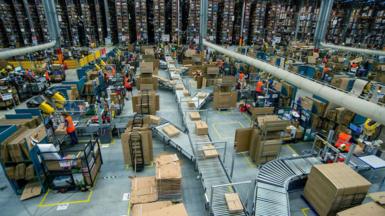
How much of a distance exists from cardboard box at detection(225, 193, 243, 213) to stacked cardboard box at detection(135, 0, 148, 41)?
106 feet

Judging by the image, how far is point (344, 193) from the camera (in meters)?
5.87

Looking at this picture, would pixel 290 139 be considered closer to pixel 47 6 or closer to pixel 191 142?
pixel 191 142

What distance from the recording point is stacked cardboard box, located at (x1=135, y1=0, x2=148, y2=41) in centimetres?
3222

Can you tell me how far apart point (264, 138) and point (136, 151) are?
4795 mm

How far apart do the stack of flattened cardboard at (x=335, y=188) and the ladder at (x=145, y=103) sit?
832cm

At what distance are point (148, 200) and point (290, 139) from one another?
287 inches

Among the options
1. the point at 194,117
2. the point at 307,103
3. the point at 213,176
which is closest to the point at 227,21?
the point at 307,103

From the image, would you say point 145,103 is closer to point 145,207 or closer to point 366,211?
point 145,207

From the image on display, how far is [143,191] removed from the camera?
643cm

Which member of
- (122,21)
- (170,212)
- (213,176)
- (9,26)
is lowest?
(213,176)

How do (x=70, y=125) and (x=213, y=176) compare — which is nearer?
(x=213, y=176)

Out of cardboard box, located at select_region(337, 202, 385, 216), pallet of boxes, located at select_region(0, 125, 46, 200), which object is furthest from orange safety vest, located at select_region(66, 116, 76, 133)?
cardboard box, located at select_region(337, 202, 385, 216)

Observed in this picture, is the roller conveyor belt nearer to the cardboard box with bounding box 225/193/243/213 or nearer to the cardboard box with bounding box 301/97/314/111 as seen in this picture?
the cardboard box with bounding box 225/193/243/213

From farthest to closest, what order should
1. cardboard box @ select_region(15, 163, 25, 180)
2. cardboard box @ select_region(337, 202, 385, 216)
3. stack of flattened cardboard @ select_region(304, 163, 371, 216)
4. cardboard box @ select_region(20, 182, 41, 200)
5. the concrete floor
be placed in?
1. cardboard box @ select_region(20, 182, 41, 200)
2. cardboard box @ select_region(15, 163, 25, 180)
3. the concrete floor
4. stack of flattened cardboard @ select_region(304, 163, 371, 216)
5. cardboard box @ select_region(337, 202, 385, 216)
